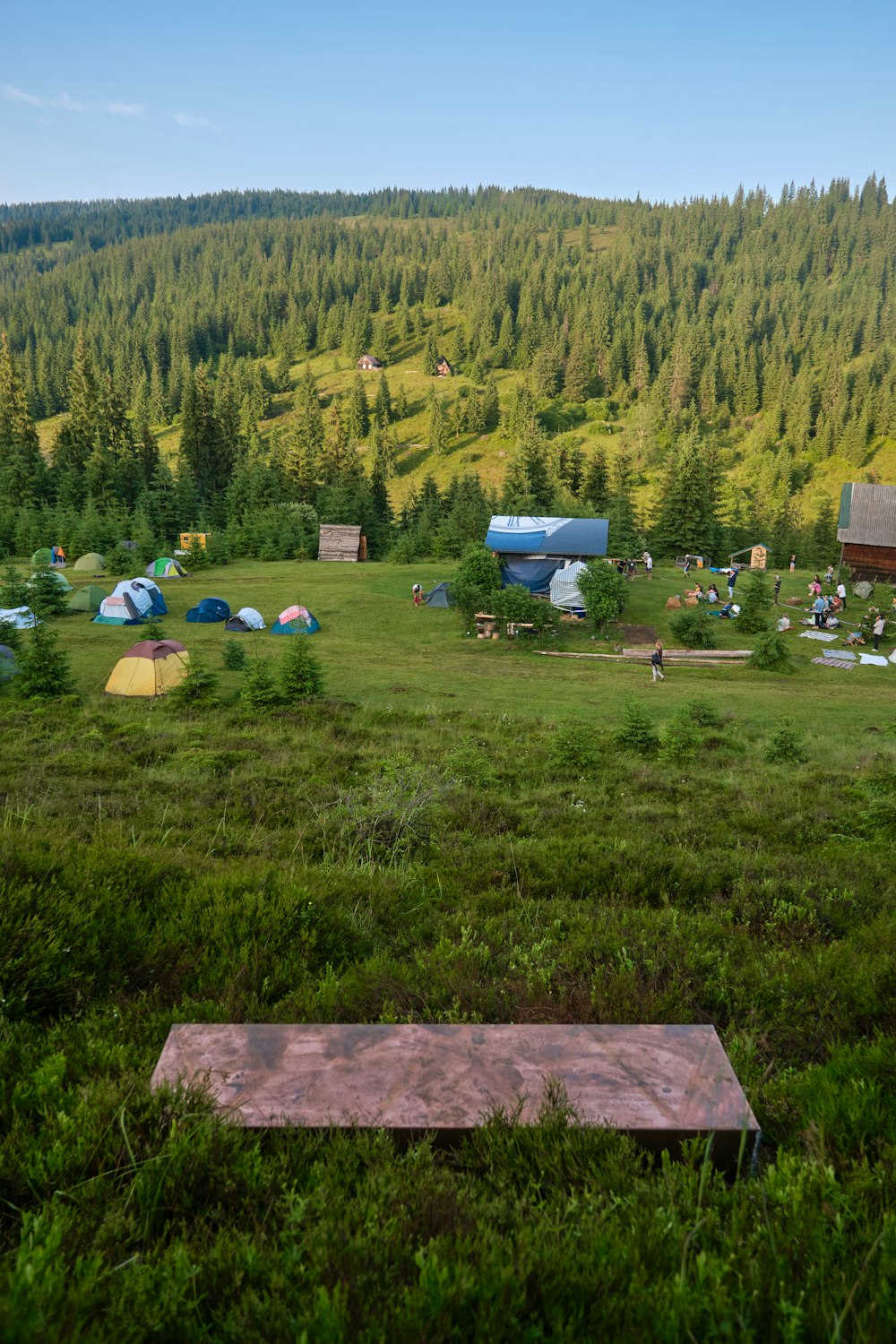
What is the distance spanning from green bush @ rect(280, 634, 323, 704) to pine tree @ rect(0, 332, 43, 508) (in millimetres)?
51241

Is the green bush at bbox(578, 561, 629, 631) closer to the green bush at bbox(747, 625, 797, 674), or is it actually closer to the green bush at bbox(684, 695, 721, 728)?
the green bush at bbox(747, 625, 797, 674)

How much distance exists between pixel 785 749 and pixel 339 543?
4521cm

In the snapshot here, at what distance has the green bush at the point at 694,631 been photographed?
3175 centimetres

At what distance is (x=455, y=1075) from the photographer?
8.86 ft

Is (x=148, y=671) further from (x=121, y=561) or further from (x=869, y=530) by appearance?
(x=869, y=530)

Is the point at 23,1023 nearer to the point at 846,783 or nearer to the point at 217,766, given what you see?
the point at 217,766

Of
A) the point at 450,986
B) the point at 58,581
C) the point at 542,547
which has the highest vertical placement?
the point at 450,986

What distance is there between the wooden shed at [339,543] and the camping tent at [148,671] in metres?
33.5

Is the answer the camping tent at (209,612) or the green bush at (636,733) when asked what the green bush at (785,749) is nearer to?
the green bush at (636,733)

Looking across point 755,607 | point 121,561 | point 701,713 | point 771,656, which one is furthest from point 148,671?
Result: point 121,561

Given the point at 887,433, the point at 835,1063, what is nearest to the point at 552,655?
the point at 835,1063

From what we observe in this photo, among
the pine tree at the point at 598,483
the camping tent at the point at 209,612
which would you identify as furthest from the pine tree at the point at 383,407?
the camping tent at the point at 209,612

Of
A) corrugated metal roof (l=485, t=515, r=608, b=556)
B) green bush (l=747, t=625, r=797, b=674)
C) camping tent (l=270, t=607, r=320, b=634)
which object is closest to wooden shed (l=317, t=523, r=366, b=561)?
corrugated metal roof (l=485, t=515, r=608, b=556)

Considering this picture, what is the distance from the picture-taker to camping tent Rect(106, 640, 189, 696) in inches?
881
